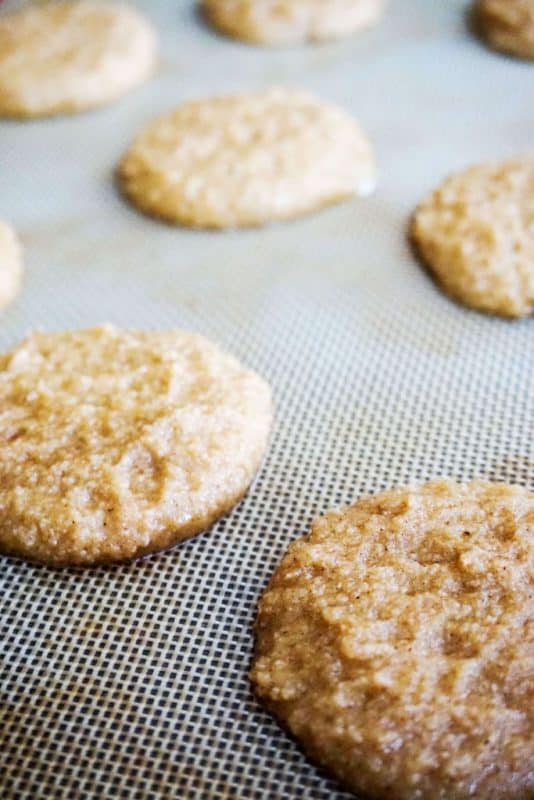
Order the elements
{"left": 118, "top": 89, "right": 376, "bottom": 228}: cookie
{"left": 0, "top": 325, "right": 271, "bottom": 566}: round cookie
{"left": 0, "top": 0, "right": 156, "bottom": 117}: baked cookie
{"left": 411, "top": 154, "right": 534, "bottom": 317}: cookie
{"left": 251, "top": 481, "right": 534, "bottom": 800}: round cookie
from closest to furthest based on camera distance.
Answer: {"left": 251, "top": 481, "right": 534, "bottom": 800}: round cookie < {"left": 0, "top": 325, "right": 271, "bottom": 566}: round cookie < {"left": 411, "top": 154, "right": 534, "bottom": 317}: cookie < {"left": 118, "top": 89, "right": 376, "bottom": 228}: cookie < {"left": 0, "top": 0, "right": 156, "bottom": 117}: baked cookie

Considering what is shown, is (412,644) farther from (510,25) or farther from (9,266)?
(510,25)

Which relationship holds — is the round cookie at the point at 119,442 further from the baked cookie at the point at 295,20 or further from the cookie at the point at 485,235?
the baked cookie at the point at 295,20

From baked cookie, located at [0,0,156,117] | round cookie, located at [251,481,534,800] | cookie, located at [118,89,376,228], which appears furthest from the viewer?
baked cookie, located at [0,0,156,117]

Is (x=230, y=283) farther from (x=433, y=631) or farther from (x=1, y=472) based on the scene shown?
(x=433, y=631)

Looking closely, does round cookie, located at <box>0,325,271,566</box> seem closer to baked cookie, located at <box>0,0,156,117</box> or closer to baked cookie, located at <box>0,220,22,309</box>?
baked cookie, located at <box>0,220,22,309</box>

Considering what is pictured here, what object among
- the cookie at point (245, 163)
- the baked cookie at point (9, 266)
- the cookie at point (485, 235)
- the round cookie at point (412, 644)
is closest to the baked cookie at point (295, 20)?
the cookie at point (245, 163)

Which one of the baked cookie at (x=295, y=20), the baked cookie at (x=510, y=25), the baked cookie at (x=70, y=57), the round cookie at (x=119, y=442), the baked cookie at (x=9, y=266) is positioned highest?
the baked cookie at (x=510, y=25)

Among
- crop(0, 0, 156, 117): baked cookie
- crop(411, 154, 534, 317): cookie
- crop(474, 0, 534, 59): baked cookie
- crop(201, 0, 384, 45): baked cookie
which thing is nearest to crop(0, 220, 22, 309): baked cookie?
crop(0, 0, 156, 117): baked cookie

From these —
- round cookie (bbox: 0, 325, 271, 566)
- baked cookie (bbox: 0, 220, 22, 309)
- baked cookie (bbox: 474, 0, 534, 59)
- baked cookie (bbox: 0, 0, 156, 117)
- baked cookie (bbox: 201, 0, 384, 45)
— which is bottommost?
baked cookie (bbox: 0, 220, 22, 309)
